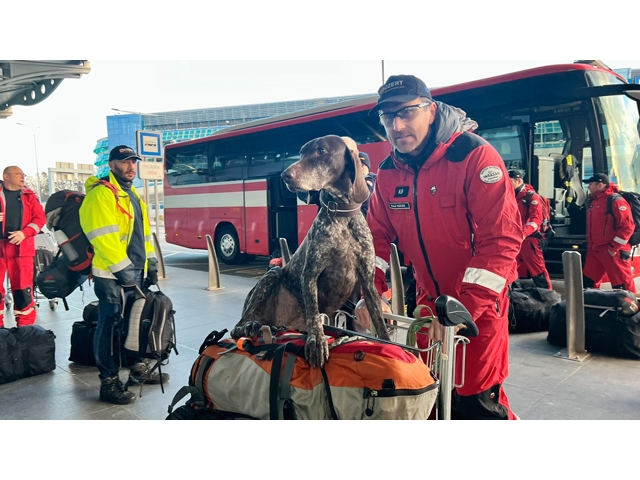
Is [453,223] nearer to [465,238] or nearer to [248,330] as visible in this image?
[465,238]

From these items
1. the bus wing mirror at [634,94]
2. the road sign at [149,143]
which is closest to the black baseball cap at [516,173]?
the bus wing mirror at [634,94]

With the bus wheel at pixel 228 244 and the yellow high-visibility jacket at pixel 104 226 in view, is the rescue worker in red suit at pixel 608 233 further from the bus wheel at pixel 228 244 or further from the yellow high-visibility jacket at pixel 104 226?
the yellow high-visibility jacket at pixel 104 226

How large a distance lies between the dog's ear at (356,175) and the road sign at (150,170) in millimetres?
2282

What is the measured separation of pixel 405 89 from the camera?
7.84 ft

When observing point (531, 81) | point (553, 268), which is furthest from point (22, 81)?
point (553, 268)

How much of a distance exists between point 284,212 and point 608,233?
324 cm

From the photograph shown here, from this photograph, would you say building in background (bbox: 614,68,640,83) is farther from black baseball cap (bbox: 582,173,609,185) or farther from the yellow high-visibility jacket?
the yellow high-visibility jacket

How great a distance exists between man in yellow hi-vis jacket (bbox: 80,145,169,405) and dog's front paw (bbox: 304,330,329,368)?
178cm

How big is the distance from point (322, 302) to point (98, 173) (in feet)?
6.86

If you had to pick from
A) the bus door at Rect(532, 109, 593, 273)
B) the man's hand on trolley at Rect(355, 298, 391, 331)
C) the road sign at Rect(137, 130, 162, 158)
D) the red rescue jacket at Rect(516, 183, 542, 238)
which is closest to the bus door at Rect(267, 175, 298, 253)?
the man's hand on trolley at Rect(355, 298, 391, 331)

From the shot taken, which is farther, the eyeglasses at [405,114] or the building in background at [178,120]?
the building in background at [178,120]

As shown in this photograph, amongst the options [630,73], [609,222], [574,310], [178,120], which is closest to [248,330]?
[178,120]

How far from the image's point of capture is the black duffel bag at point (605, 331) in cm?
366

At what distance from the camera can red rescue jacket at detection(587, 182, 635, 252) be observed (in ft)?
14.5
